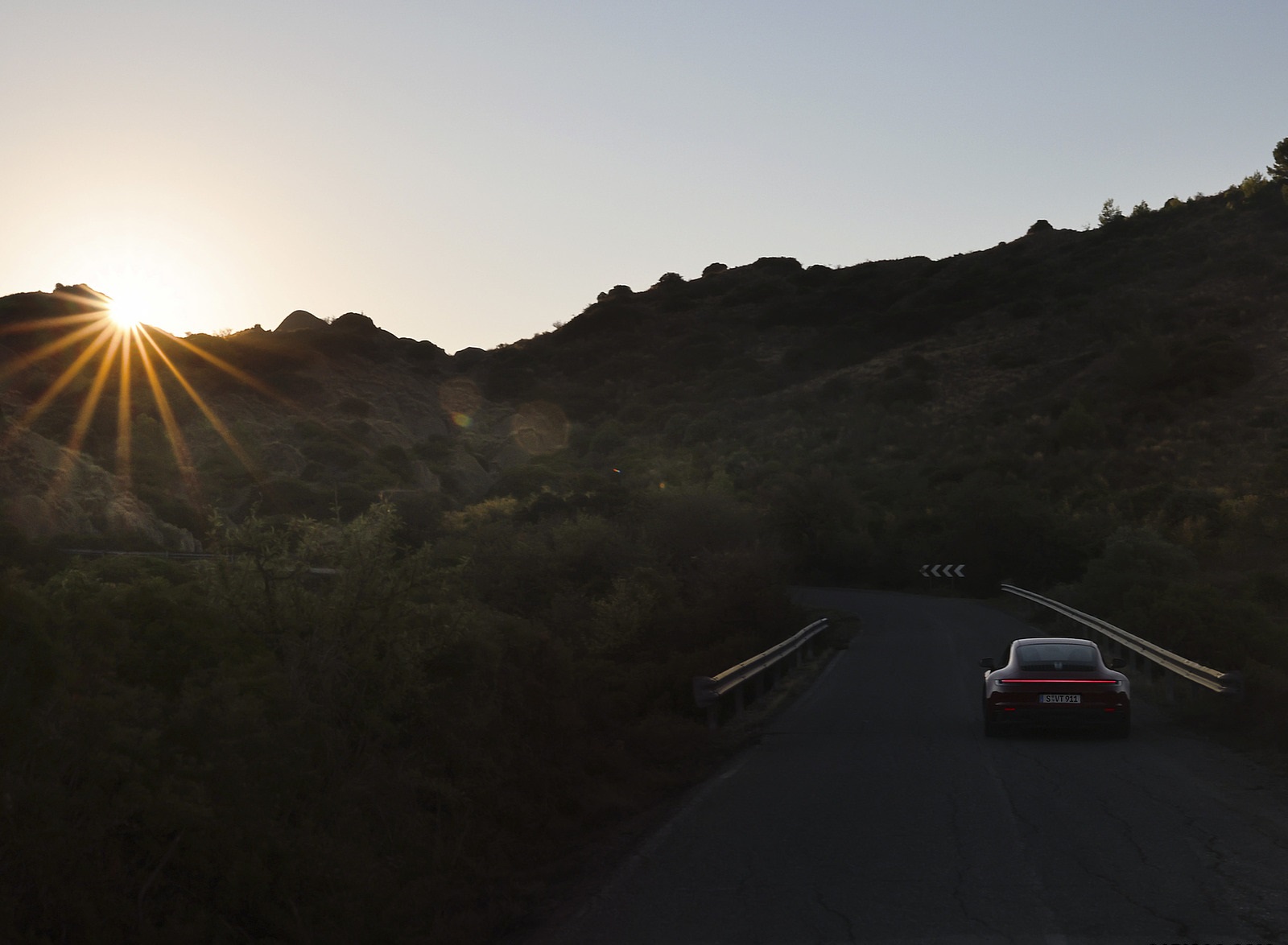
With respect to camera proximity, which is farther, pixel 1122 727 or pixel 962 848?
pixel 1122 727

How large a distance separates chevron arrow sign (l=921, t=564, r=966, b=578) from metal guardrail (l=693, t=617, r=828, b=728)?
1151 inches

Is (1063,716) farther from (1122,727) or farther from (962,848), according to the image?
(962,848)

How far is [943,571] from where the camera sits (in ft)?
177

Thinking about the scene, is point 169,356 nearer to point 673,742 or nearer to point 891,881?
point 673,742

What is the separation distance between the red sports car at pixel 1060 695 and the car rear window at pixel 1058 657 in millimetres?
10

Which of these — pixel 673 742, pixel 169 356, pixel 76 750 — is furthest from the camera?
pixel 169 356

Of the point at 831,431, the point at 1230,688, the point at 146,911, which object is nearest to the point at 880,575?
the point at 831,431

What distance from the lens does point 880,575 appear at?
2351 inches

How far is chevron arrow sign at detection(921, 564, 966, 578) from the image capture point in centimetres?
5341

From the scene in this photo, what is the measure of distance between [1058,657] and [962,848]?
7200 millimetres

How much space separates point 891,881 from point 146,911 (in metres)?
4.68

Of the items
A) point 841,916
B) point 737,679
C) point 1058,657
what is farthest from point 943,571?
point 841,916

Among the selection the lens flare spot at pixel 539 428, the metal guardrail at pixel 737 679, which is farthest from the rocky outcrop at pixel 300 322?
the metal guardrail at pixel 737 679

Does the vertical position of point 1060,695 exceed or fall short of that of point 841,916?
it falls short
